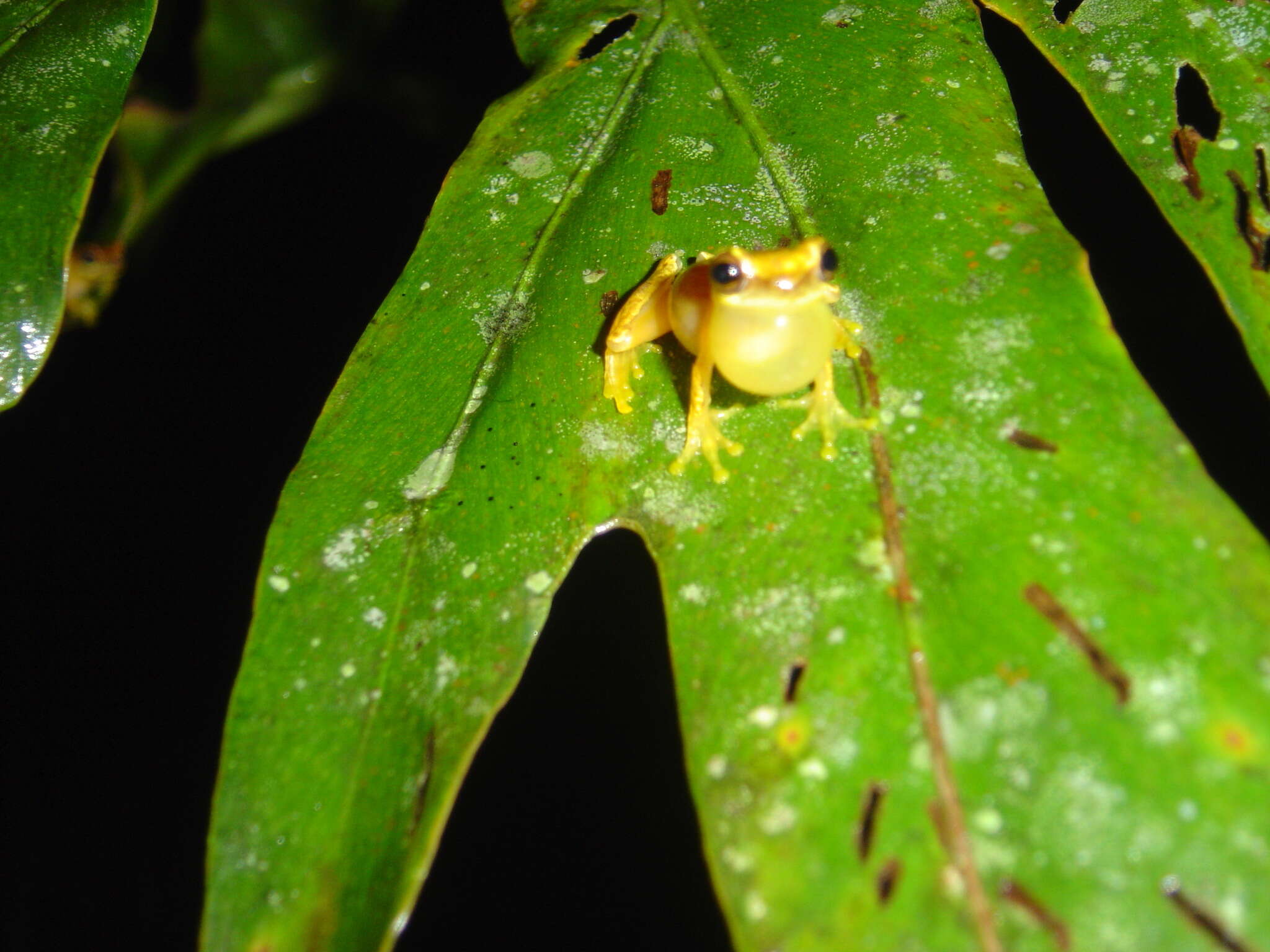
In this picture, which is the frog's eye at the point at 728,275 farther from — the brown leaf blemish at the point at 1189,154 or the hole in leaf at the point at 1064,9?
the hole in leaf at the point at 1064,9

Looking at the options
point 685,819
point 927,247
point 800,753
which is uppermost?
point 927,247

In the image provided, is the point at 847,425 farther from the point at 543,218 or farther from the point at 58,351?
the point at 58,351

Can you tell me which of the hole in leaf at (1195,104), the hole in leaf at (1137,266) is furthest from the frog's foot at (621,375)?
the hole in leaf at (1137,266)

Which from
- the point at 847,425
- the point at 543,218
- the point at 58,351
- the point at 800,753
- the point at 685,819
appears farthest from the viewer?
the point at 58,351

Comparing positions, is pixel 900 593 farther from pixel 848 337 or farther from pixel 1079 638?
pixel 848 337

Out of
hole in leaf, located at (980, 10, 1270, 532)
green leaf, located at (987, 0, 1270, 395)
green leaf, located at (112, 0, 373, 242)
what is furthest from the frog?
green leaf, located at (112, 0, 373, 242)

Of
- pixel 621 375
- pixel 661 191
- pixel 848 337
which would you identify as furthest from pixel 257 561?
pixel 848 337

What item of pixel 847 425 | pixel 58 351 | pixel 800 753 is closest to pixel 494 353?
pixel 847 425
